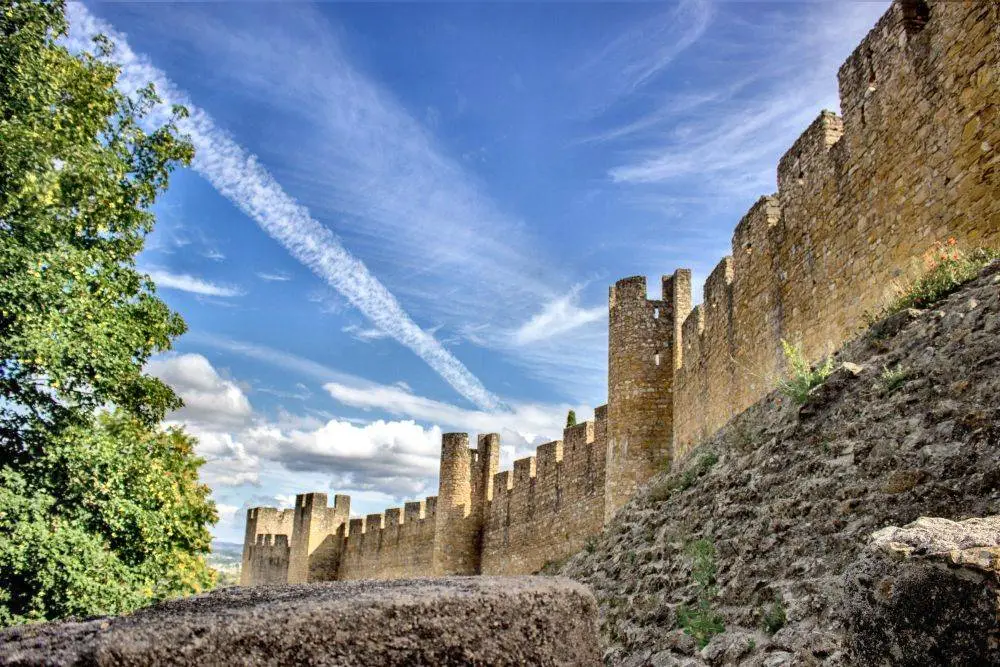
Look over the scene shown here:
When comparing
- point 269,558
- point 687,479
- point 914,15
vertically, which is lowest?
point 269,558

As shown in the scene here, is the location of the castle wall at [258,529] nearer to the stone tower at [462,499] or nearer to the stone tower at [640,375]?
the stone tower at [462,499]

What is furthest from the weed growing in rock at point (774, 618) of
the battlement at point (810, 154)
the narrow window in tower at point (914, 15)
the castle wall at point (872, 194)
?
the battlement at point (810, 154)

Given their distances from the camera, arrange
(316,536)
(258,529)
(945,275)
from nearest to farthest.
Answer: (945,275) → (316,536) → (258,529)

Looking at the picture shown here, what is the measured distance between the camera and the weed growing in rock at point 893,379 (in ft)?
18.4

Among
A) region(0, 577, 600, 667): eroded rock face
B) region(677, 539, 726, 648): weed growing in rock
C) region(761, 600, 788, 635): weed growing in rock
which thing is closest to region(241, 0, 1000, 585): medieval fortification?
region(677, 539, 726, 648): weed growing in rock

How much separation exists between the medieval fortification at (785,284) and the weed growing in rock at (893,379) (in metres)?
2.18

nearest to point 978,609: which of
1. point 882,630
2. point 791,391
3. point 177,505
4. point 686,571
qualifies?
point 882,630

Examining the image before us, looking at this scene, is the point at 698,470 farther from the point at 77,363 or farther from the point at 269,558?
the point at 269,558

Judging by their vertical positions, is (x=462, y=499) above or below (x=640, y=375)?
below

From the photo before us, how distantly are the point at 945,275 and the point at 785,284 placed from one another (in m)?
5.12

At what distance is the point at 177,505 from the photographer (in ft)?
34.9

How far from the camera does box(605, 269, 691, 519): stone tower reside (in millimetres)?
17391

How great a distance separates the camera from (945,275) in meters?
6.63

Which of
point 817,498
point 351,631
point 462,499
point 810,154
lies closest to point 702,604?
point 817,498
